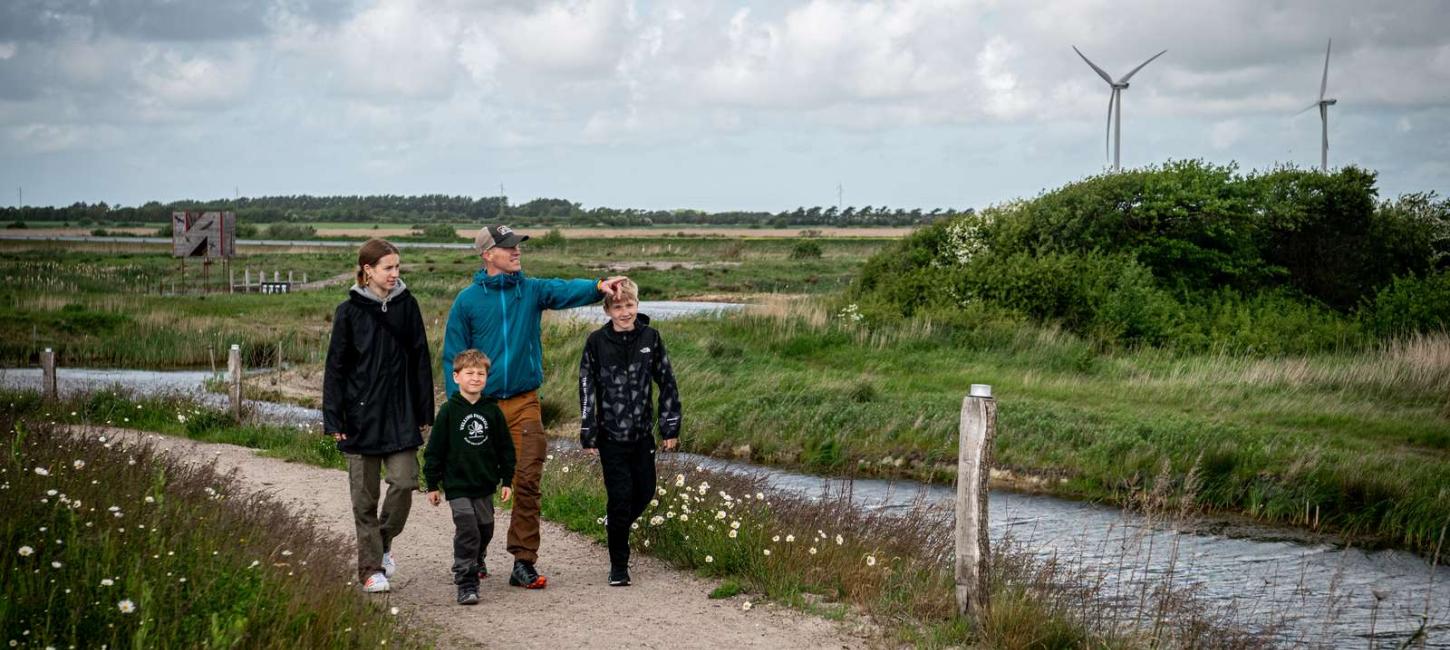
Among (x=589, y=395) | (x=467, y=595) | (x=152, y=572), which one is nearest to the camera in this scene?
(x=152, y=572)

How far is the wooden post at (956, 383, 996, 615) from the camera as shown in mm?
7926

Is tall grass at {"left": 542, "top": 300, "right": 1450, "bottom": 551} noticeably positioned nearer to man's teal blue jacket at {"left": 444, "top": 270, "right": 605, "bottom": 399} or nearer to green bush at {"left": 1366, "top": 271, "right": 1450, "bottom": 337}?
green bush at {"left": 1366, "top": 271, "right": 1450, "bottom": 337}

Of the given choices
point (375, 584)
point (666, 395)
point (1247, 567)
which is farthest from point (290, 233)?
point (375, 584)

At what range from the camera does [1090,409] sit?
71.9 feet

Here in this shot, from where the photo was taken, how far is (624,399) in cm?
895

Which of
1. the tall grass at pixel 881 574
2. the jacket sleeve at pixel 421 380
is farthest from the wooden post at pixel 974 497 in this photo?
the jacket sleeve at pixel 421 380

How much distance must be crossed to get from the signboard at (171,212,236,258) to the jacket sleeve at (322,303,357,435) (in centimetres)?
4792

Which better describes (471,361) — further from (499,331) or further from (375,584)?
(375,584)

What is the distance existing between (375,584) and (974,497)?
387 cm

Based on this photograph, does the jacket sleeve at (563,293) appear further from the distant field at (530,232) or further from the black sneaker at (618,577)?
the distant field at (530,232)

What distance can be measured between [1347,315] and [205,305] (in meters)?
35.9

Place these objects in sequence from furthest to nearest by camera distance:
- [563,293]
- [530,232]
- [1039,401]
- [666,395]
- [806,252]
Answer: [530,232]
[806,252]
[1039,401]
[563,293]
[666,395]

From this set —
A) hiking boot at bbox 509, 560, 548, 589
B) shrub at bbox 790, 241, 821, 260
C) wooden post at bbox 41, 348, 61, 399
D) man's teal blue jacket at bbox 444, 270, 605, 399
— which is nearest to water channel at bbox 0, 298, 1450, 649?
hiking boot at bbox 509, 560, 548, 589

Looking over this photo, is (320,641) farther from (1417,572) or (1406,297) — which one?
(1406,297)
